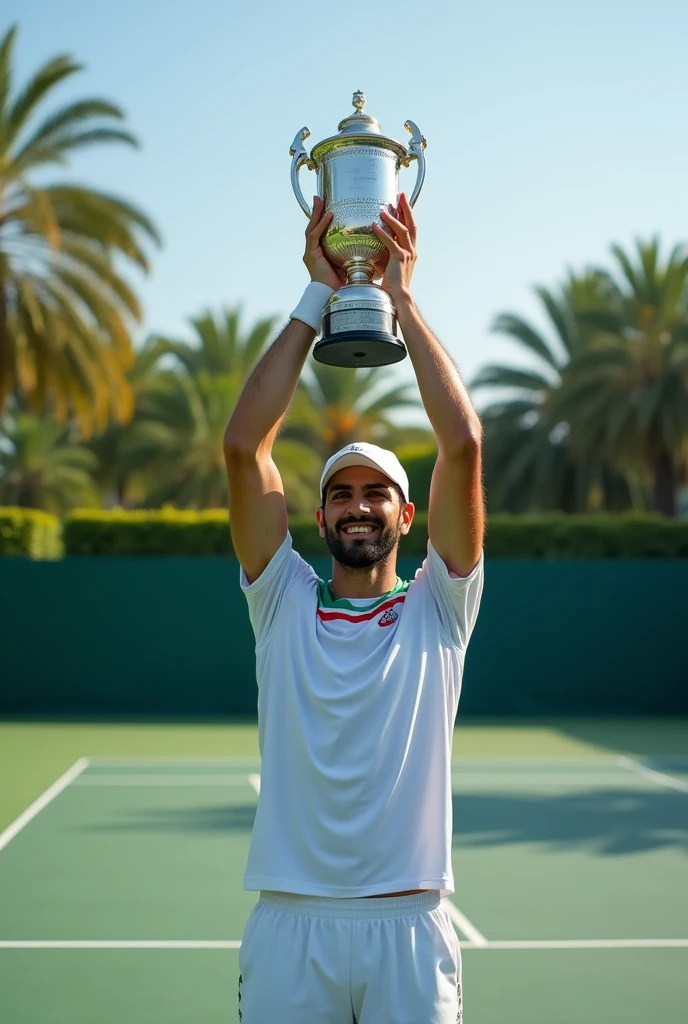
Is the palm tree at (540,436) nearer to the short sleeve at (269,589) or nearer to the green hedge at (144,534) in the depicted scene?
the green hedge at (144,534)

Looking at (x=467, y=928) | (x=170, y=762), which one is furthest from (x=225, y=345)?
(x=467, y=928)

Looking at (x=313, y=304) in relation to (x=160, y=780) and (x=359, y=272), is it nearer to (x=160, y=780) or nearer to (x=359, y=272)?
(x=359, y=272)

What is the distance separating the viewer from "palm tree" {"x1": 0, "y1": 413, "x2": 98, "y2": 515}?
34406mm

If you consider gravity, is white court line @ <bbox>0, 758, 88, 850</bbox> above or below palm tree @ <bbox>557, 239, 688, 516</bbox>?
below

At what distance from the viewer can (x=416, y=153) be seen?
10.5ft

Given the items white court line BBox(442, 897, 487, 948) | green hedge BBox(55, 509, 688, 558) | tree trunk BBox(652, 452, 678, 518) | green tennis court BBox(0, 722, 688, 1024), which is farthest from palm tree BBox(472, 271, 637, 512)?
white court line BBox(442, 897, 487, 948)

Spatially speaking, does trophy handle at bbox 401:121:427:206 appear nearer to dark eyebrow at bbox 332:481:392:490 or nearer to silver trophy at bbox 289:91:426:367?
silver trophy at bbox 289:91:426:367

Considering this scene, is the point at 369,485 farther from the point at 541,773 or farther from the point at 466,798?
the point at 541,773

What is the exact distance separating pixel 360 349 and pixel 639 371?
20065 mm

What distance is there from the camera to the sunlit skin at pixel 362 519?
2.79m

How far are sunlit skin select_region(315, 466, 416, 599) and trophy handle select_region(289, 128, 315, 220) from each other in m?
0.68

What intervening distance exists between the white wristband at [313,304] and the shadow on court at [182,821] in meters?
5.89

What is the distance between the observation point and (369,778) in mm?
2574

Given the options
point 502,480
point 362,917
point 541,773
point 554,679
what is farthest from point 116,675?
point 362,917
